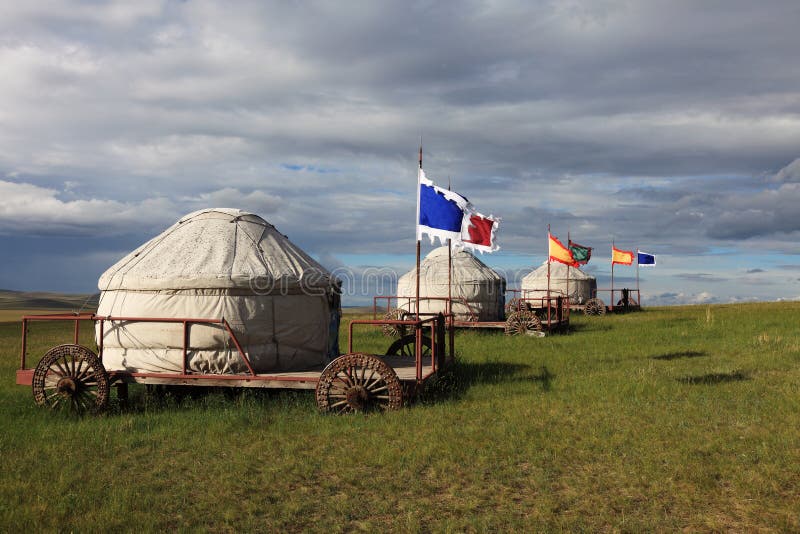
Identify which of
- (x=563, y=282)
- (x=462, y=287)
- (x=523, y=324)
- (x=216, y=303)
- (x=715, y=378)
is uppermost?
(x=563, y=282)

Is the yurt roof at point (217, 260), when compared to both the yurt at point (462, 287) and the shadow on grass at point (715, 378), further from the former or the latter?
the yurt at point (462, 287)

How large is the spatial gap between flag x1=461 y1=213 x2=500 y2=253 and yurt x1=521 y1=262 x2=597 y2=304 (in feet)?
78.9

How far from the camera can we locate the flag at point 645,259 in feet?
121

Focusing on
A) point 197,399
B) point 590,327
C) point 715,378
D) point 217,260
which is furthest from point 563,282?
point 217,260

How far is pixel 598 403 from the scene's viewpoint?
9.77 meters

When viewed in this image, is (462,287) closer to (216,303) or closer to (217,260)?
(217,260)

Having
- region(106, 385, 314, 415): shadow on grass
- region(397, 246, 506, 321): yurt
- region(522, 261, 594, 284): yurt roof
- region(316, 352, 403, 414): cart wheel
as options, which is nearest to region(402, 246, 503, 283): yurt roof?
region(397, 246, 506, 321): yurt

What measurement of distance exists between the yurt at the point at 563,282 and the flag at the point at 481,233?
2405cm

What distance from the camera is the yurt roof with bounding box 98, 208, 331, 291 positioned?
33.1 feet

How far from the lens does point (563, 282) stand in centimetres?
3697

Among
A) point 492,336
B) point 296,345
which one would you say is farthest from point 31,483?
point 492,336

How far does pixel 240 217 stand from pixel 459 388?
202 inches

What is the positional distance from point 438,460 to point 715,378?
7282 mm

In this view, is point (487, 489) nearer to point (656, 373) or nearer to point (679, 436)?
point (679, 436)
